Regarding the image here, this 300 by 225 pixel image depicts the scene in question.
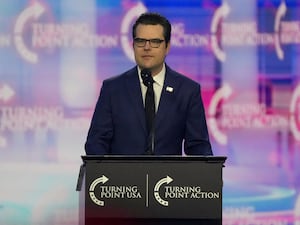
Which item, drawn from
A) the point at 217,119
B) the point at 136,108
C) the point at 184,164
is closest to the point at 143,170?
the point at 184,164

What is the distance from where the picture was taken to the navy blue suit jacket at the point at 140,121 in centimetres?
285

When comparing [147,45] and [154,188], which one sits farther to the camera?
[147,45]

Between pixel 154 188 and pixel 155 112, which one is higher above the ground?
pixel 155 112

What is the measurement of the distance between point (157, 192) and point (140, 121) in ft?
1.70

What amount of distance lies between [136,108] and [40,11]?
5.61 feet

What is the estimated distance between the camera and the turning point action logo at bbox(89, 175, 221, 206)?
2.38 metres

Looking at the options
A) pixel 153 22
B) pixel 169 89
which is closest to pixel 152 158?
pixel 169 89

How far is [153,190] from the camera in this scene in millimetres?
2381

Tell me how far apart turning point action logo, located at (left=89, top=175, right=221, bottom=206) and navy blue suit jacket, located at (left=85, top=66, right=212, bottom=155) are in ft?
1.54

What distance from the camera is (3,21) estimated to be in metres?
4.29

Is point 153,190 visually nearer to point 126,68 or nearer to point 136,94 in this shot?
point 136,94

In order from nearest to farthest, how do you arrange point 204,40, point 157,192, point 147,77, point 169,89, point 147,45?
point 157,192, point 147,77, point 147,45, point 169,89, point 204,40

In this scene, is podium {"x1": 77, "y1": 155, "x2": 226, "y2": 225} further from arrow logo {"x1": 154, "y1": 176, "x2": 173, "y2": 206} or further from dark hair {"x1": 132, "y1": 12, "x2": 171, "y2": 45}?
dark hair {"x1": 132, "y1": 12, "x2": 171, "y2": 45}

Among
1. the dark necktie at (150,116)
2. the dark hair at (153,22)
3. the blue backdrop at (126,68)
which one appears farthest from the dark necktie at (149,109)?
the blue backdrop at (126,68)
